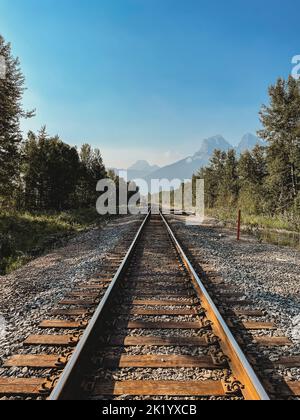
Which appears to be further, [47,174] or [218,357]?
[47,174]

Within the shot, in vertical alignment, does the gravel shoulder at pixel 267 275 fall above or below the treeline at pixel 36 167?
below

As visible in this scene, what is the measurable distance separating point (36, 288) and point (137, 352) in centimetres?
310

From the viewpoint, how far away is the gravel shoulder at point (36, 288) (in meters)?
3.68

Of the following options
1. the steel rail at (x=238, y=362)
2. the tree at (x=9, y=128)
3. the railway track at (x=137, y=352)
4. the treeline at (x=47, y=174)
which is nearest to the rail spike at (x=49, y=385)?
the railway track at (x=137, y=352)

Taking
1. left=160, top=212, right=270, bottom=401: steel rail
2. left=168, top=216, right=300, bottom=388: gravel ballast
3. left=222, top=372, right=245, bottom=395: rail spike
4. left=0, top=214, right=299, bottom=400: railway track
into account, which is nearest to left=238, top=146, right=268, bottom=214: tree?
left=168, top=216, right=300, bottom=388: gravel ballast

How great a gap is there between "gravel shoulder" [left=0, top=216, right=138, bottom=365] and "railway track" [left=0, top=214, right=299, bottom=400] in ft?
0.69

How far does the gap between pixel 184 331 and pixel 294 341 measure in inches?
48.5

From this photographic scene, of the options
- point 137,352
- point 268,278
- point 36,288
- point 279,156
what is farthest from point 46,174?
point 137,352

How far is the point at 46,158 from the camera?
2942 centimetres

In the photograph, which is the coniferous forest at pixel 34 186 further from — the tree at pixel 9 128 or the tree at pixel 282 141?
the tree at pixel 282 141

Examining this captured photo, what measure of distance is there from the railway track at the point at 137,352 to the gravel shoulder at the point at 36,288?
21cm

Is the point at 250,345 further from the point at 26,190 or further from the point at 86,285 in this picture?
the point at 26,190

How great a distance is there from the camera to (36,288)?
18.2 feet

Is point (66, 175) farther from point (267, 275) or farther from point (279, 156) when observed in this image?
point (267, 275)
